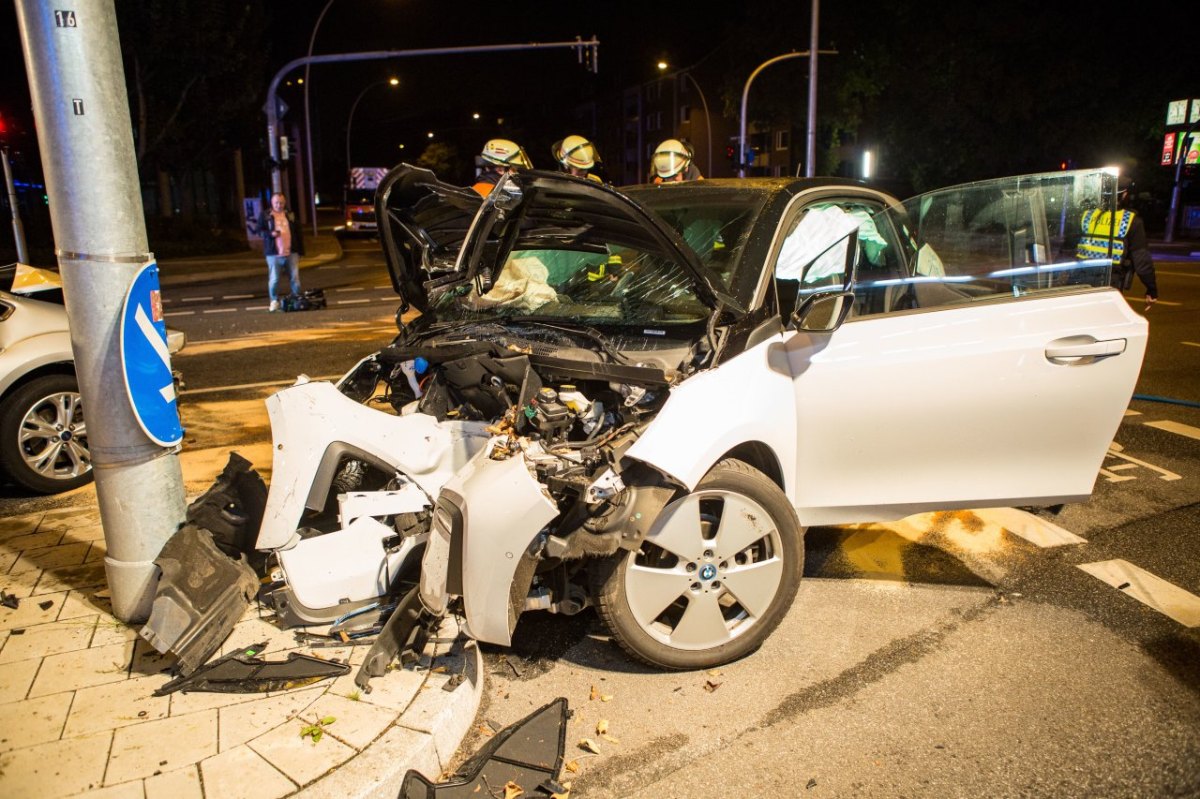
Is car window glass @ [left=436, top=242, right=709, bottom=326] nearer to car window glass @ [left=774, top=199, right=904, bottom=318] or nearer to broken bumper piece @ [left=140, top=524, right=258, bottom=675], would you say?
car window glass @ [left=774, top=199, right=904, bottom=318]

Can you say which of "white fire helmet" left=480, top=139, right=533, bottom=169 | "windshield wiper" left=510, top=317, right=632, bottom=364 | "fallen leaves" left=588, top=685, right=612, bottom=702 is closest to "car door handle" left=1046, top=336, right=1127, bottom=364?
"windshield wiper" left=510, top=317, right=632, bottom=364

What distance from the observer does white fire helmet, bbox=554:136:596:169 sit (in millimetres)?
6488

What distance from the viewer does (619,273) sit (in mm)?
4055

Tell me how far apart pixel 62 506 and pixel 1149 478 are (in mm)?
6616

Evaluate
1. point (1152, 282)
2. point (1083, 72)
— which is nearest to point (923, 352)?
point (1152, 282)

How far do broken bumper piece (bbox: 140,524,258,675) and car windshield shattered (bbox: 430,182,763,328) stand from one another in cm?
146

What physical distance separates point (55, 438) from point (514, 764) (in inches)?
160

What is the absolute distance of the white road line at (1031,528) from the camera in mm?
4578

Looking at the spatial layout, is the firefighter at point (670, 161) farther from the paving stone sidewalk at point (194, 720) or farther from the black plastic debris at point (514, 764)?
the black plastic debris at point (514, 764)

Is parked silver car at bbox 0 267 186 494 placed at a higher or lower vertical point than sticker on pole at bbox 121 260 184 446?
lower

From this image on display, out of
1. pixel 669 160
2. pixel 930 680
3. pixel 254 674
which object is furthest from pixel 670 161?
pixel 254 674

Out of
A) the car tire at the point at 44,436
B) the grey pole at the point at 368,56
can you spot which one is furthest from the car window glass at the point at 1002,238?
the grey pole at the point at 368,56

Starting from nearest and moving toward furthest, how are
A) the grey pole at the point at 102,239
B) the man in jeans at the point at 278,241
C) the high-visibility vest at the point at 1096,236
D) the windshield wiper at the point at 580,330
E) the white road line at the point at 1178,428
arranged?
the grey pole at the point at 102,239 < the windshield wiper at the point at 580,330 < the high-visibility vest at the point at 1096,236 < the white road line at the point at 1178,428 < the man in jeans at the point at 278,241

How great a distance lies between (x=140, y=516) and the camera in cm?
343
